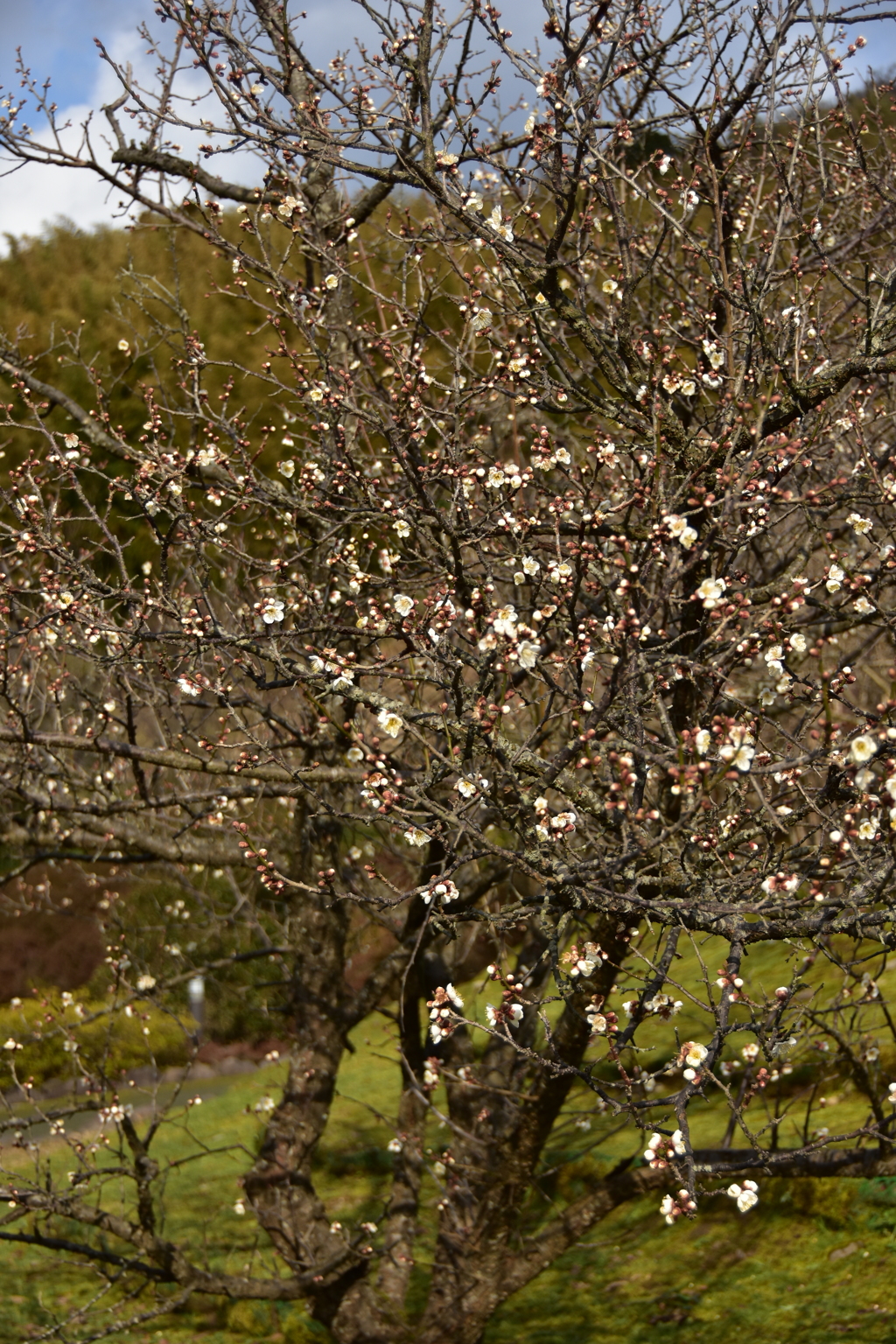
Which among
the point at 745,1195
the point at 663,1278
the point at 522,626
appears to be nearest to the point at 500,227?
the point at 522,626

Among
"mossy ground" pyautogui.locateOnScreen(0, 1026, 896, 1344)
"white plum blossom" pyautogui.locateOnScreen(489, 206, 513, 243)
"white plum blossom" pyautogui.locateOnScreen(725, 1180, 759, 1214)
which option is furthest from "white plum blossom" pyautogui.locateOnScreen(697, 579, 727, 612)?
"mossy ground" pyautogui.locateOnScreen(0, 1026, 896, 1344)

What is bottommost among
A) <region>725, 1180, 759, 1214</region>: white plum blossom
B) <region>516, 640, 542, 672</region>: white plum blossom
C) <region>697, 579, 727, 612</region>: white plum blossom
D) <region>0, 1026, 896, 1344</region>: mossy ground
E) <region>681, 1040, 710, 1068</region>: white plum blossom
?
<region>0, 1026, 896, 1344</region>: mossy ground

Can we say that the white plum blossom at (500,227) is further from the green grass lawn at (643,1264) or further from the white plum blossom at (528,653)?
the green grass lawn at (643,1264)

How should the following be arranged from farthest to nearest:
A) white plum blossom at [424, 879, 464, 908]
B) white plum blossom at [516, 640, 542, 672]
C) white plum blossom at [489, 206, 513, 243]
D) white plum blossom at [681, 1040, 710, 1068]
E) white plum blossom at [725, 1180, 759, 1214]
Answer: white plum blossom at [489, 206, 513, 243]
white plum blossom at [424, 879, 464, 908]
white plum blossom at [516, 640, 542, 672]
white plum blossom at [725, 1180, 759, 1214]
white plum blossom at [681, 1040, 710, 1068]

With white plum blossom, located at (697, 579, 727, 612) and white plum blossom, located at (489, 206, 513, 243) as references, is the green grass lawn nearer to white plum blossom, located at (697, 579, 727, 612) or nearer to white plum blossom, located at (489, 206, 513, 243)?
white plum blossom, located at (697, 579, 727, 612)

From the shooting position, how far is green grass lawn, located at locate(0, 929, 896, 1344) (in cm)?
559

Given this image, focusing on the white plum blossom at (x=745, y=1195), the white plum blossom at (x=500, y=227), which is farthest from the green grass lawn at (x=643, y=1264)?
the white plum blossom at (x=500, y=227)

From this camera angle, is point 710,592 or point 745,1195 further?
point 710,592

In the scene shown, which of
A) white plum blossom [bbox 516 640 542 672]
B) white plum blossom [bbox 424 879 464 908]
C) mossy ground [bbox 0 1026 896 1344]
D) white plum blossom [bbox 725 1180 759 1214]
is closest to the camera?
white plum blossom [bbox 725 1180 759 1214]

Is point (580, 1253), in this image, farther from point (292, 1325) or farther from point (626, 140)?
point (626, 140)

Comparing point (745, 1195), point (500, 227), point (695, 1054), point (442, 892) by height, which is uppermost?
point (500, 227)

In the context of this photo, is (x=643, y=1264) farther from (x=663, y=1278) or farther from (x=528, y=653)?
(x=528, y=653)

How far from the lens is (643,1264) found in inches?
267

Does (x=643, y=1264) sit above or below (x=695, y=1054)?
below
